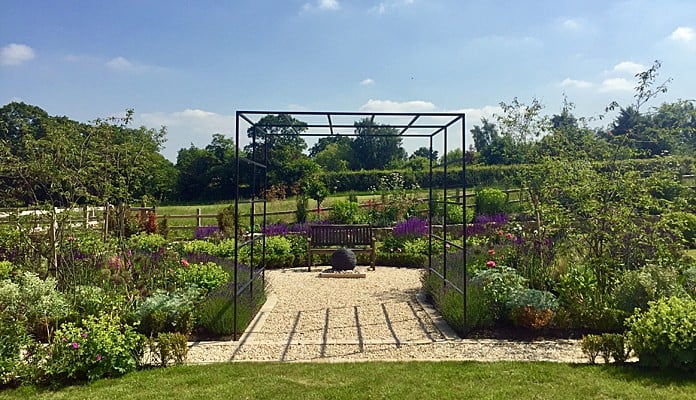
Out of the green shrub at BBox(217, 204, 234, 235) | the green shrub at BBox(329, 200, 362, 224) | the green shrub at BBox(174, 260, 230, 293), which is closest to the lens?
the green shrub at BBox(174, 260, 230, 293)

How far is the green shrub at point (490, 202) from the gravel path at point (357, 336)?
374 inches

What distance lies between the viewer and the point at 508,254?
294 inches

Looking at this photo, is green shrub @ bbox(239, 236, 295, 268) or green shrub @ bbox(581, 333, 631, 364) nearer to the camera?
green shrub @ bbox(581, 333, 631, 364)

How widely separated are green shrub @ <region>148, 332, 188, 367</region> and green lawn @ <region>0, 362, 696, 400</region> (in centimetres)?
15

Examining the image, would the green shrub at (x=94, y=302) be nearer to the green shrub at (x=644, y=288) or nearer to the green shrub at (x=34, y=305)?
the green shrub at (x=34, y=305)

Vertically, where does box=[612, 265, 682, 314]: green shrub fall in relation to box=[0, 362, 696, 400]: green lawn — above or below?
above

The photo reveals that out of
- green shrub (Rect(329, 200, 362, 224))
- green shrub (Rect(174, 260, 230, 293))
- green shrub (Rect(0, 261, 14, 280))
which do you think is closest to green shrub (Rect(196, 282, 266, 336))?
green shrub (Rect(174, 260, 230, 293))

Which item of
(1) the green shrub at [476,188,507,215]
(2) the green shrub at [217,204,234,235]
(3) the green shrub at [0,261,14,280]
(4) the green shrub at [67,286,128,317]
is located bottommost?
(4) the green shrub at [67,286,128,317]

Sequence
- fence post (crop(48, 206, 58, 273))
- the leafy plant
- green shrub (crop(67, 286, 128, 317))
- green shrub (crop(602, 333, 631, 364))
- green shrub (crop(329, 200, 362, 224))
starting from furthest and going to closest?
the leafy plant
green shrub (crop(329, 200, 362, 224))
fence post (crop(48, 206, 58, 273))
green shrub (crop(67, 286, 128, 317))
green shrub (crop(602, 333, 631, 364))

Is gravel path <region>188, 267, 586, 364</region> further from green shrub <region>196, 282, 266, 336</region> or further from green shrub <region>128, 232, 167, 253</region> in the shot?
green shrub <region>128, 232, 167, 253</region>

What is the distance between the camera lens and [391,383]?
11.9 feet

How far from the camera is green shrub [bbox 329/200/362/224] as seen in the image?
15.0 meters

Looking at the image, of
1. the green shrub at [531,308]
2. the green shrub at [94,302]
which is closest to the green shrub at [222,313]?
the green shrub at [94,302]

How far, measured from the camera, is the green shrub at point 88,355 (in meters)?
3.70
